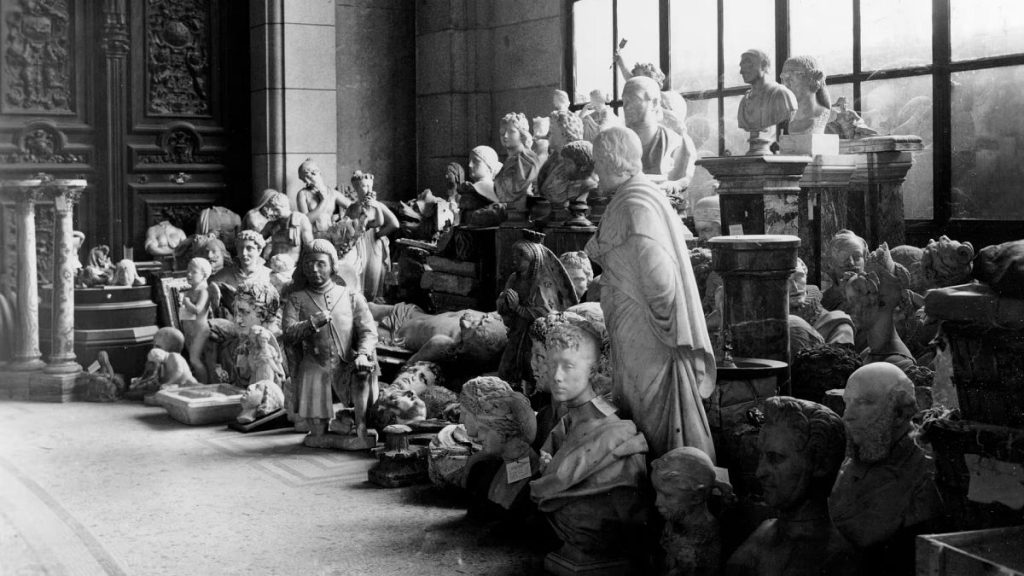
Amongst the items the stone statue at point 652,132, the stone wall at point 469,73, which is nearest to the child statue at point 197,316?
the stone statue at point 652,132

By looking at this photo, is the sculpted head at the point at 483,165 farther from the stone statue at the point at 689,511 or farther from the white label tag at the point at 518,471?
the stone statue at the point at 689,511

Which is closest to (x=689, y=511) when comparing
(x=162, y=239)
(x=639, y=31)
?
(x=639, y=31)

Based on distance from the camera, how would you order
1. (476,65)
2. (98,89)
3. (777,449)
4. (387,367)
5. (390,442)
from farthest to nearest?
1. (476,65)
2. (98,89)
3. (387,367)
4. (390,442)
5. (777,449)

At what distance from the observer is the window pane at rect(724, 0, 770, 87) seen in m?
12.2

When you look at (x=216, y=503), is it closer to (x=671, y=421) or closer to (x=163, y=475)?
(x=163, y=475)

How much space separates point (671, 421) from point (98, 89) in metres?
11.7

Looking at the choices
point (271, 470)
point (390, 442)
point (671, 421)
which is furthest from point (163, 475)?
point (671, 421)

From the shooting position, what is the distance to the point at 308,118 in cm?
1609

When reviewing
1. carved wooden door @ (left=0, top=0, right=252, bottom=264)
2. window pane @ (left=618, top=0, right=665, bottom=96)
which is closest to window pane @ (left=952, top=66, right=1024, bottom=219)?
window pane @ (left=618, top=0, right=665, bottom=96)

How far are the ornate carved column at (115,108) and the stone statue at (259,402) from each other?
6281 millimetres

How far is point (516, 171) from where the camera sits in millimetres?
11688

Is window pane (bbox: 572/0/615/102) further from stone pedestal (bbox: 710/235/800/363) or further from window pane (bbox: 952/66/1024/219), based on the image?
stone pedestal (bbox: 710/235/800/363)

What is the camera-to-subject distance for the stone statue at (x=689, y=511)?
558 cm

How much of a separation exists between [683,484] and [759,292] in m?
Result: 1.95
